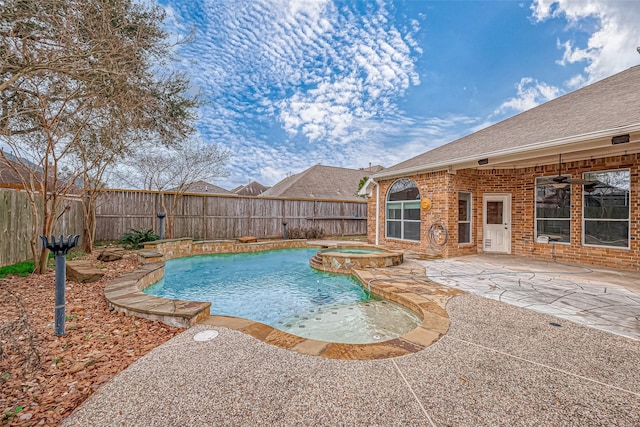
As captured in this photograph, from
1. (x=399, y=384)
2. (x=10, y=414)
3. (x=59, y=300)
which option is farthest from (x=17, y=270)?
(x=399, y=384)

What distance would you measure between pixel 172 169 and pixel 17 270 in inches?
272

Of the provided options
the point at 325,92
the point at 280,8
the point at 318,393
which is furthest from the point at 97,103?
the point at 325,92

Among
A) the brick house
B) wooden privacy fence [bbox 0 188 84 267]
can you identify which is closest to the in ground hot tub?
the brick house

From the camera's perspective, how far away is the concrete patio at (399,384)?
63.3 inches

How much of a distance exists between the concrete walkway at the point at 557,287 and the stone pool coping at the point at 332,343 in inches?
28.5

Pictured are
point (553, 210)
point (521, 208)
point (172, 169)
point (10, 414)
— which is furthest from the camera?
point (172, 169)

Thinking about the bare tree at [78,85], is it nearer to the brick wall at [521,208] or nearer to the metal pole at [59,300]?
the metal pole at [59,300]

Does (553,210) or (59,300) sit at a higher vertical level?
(553,210)

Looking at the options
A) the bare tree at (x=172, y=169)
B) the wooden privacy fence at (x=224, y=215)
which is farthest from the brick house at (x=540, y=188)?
the bare tree at (x=172, y=169)

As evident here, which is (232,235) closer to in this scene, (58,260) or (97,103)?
(97,103)

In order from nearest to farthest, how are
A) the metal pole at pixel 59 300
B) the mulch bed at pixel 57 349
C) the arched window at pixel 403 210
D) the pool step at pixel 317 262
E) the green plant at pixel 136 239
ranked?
the mulch bed at pixel 57 349 → the metal pole at pixel 59 300 → the pool step at pixel 317 262 → the arched window at pixel 403 210 → the green plant at pixel 136 239

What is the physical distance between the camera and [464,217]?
8094 mm

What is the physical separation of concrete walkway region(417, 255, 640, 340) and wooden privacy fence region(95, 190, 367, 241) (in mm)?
7927

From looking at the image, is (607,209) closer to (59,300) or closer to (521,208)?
(521,208)
